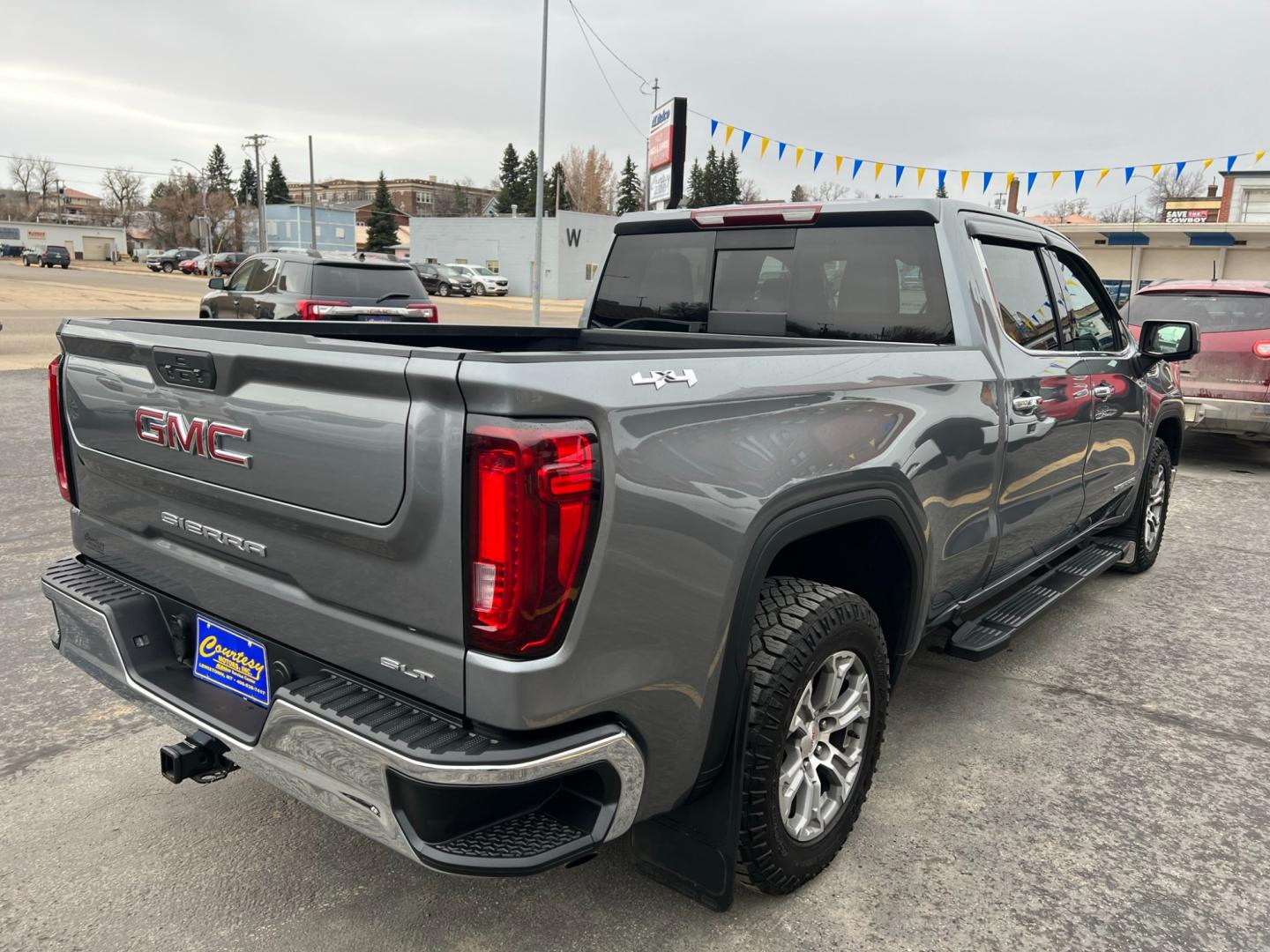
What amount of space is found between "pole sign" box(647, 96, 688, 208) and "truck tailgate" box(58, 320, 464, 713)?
1527 cm

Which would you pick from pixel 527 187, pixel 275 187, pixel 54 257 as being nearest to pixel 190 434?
pixel 54 257

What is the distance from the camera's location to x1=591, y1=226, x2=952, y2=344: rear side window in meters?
3.40

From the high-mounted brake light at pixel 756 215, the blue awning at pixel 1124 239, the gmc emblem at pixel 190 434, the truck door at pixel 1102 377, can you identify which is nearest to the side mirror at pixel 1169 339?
the truck door at pixel 1102 377

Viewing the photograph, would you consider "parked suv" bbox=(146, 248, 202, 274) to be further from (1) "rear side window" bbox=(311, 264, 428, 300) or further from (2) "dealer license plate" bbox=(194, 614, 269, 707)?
(2) "dealer license plate" bbox=(194, 614, 269, 707)

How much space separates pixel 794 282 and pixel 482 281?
4496 cm

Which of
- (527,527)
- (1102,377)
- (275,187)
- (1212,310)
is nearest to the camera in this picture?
(527,527)

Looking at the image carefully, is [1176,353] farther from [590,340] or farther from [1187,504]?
[1187,504]

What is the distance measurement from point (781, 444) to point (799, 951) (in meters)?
1.27

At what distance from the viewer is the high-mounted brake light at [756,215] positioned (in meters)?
3.63

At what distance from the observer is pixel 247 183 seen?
126188 mm

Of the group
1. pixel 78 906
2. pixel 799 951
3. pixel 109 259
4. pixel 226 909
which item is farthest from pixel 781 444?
pixel 109 259

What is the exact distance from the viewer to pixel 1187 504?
7.83 meters

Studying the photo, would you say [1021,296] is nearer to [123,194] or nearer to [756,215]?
[756,215]

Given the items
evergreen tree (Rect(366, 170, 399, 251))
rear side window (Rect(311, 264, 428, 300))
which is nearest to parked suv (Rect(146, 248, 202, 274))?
evergreen tree (Rect(366, 170, 399, 251))
